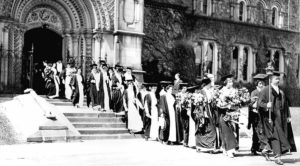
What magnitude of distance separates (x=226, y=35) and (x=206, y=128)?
61.8 feet

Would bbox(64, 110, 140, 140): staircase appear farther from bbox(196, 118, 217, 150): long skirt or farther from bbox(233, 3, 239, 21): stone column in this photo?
bbox(233, 3, 239, 21): stone column

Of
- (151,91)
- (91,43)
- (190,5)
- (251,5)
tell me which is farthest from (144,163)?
(251,5)

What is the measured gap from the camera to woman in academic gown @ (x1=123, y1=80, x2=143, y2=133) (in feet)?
54.8

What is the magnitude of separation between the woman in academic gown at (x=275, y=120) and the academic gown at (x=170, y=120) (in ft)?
11.7

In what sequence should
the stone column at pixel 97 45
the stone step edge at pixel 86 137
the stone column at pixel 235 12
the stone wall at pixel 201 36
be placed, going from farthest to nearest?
the stone column at pixel 235 12 → the stone wall at pixel 201 36 → the stone column at pixel 97 45 → the stone step edge at pixel 86 137

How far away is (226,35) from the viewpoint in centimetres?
3120

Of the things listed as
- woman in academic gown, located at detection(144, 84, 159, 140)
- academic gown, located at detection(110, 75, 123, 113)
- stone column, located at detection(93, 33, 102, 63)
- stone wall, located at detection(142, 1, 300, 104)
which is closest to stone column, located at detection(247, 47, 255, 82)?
stone wall, located at detection(142, 1, 300, 104)

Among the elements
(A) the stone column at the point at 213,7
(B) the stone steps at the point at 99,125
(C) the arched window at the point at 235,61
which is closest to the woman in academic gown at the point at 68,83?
(B) the stone steps at the point at 99,125

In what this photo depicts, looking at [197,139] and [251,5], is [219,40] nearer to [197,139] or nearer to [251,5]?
[251,5]

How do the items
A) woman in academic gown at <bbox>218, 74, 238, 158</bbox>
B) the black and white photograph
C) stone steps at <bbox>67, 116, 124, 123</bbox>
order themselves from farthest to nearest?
stone steps at <bbox>67, 116, 124, 123</bbox>, woman in academic gown at <bbox>218, 74, 238, 158</bbox>, the black and white photograph

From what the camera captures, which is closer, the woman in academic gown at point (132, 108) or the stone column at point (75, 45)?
the woman in academic gown at point (132, 108)

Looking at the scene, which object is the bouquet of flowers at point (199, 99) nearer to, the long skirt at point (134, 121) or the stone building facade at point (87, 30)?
the long skirt at point (134, 121)

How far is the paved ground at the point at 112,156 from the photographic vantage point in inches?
407

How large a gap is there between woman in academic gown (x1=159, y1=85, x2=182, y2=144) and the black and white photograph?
32mm
